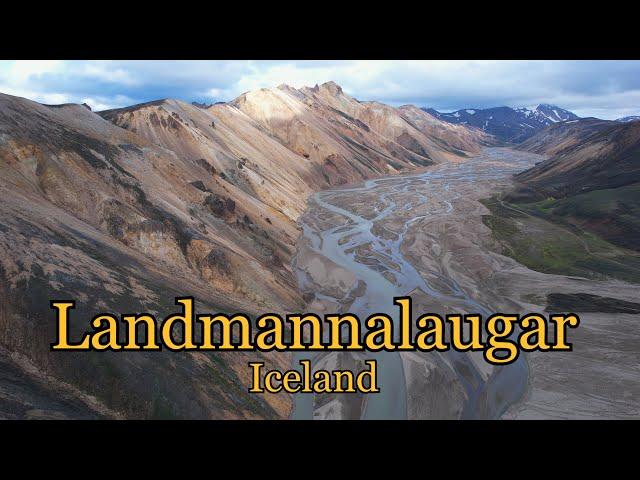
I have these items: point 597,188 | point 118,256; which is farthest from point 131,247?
point 597,188

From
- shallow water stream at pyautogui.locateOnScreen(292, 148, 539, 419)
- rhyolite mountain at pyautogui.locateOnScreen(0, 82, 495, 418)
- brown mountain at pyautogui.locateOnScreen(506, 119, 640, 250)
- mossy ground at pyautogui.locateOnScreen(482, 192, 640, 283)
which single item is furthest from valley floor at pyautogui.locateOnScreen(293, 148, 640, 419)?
brown mountain at pyautogui.locateOnScreen(506, 119, 640, 250)

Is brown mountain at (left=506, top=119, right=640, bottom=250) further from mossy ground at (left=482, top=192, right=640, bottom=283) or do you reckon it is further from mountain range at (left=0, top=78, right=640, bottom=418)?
mossy ground at (left=482, top=192, right=640, bottom=283)

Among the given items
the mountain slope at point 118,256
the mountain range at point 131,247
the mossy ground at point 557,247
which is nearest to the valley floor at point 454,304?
the mossy ground at point 557,247

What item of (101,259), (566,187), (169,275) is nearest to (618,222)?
(566,187)

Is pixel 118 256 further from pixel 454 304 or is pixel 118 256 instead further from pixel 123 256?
pixel 454 304

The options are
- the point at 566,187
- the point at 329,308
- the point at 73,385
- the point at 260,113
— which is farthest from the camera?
the point at 260,113

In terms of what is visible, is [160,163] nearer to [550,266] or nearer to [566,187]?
[550,266]
